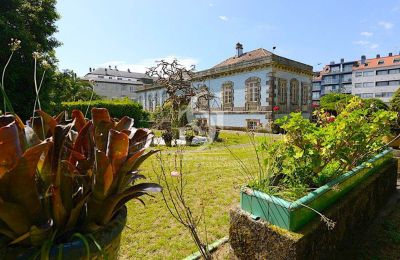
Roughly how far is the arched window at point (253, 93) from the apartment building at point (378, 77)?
47.7 m

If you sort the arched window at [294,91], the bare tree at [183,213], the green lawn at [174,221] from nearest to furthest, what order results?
the bare tree at [183,213]
the green lawn at [174,221]
the arched window at [294,91]

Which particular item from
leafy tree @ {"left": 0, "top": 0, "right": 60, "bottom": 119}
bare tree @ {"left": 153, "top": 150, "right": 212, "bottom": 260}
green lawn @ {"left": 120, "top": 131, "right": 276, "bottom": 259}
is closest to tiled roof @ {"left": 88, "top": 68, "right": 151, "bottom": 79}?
A: leafy tree @ {"left": 0, "top": 0, "right": 60, "bottom": 119}

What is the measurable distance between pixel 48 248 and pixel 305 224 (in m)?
1.84

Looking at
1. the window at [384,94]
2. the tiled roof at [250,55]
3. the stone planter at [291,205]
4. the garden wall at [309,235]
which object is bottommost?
the garden wall at [309,235]

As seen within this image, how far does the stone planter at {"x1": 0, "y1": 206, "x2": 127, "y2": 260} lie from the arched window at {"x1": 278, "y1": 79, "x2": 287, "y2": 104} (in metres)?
18.7

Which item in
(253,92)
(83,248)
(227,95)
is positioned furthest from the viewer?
(227,95)

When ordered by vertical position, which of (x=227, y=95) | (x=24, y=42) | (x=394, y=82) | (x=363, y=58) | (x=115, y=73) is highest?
(x=363, y=58)

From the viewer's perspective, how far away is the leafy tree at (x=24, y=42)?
9922mm

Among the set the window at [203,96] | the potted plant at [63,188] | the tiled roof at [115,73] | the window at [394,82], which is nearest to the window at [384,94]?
the window at [394,82]

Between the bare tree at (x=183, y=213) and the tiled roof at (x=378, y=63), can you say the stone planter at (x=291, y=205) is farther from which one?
the tiled roof at (x=378, y=63)

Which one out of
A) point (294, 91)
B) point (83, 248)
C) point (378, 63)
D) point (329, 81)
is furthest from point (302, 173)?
point (329, 81)

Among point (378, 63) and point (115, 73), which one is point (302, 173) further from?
point (378, 63)

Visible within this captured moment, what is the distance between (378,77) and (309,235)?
2636 inches

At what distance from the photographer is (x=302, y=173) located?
96.3 inches
